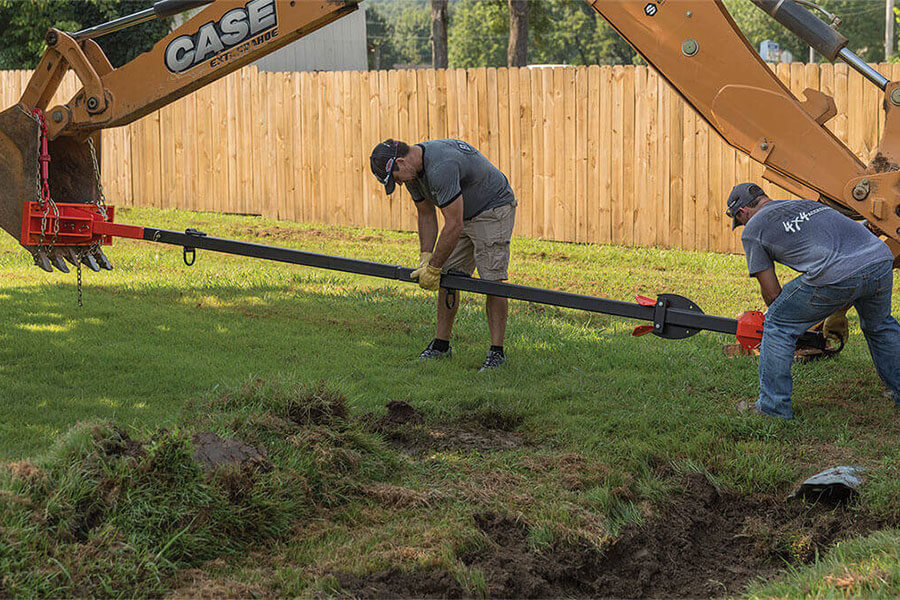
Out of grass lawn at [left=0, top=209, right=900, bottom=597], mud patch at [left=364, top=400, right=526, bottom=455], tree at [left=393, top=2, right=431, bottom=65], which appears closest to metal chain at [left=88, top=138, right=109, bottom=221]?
grass lawn at [left=0, top=209, right=900, bottom=597]

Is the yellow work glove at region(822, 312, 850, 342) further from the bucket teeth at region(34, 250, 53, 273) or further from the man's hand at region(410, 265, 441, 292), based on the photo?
the bucket teeth at region(34, 250, 53, 273)

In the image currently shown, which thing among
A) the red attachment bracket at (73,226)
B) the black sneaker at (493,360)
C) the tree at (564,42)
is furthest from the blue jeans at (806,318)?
the tree at (564,42)

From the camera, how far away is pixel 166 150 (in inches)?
651

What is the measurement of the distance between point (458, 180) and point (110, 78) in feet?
8.11

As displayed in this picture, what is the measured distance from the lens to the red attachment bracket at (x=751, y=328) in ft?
19.4

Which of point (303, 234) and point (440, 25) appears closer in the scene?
point (303, 234)

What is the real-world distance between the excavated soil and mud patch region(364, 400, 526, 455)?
1.15m

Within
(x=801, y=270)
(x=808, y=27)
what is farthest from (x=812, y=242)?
(x=808, y=27)

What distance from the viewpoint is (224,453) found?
178 inches

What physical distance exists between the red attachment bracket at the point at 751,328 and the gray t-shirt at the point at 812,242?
34 cm

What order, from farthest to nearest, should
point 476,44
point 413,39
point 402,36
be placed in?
point 402,36, point 413,39, point 476,44

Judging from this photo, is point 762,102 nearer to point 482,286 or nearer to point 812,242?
point 812,242

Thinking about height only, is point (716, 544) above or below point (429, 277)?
below

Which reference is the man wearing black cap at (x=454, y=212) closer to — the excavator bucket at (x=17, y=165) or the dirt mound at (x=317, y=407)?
the dirt mound at (x=317, y=407)
